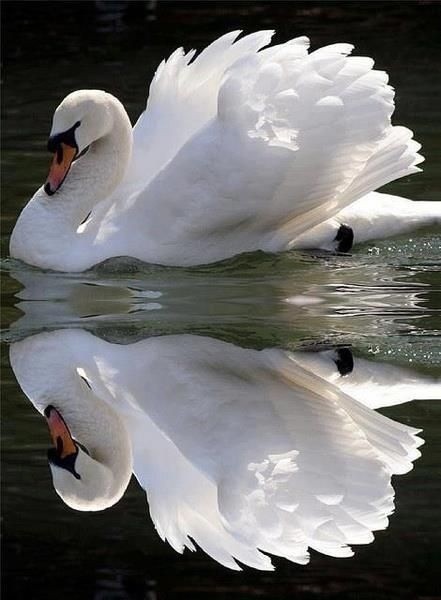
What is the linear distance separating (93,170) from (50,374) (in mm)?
2536

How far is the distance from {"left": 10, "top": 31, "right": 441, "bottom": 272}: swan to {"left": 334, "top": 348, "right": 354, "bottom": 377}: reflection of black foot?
Result: 5.39 ft

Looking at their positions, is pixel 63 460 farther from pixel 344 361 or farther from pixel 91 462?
pixel 344 361

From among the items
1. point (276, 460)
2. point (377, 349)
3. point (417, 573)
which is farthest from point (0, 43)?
point (417, 573)

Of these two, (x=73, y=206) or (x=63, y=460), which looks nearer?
(x=63, y=460)

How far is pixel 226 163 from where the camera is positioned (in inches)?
380

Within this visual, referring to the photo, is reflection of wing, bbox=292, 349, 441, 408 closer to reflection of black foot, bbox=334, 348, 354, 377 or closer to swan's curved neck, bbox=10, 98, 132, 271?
reflection of black foot, bbox=334, 348, 354, 377

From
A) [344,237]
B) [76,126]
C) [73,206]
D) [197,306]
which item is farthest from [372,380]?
[76,126]

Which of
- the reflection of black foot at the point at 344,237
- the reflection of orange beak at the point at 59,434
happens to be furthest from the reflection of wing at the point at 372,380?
the reflection of black foot at the point at 344,237

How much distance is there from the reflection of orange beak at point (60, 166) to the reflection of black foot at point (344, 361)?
2.60 metres

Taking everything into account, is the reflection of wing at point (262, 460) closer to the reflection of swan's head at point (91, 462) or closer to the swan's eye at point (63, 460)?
the reflection of swan's head at point (91, 462)

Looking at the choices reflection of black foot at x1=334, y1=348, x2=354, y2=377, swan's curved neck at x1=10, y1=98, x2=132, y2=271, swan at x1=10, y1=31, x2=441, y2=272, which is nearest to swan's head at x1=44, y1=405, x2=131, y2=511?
reflection of black foot at x1=334, y1=348, x2=354, y2=377

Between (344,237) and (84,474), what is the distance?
3562mm

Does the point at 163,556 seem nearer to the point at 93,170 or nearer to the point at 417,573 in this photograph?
the point at 417,573

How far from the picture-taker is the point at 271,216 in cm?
996
